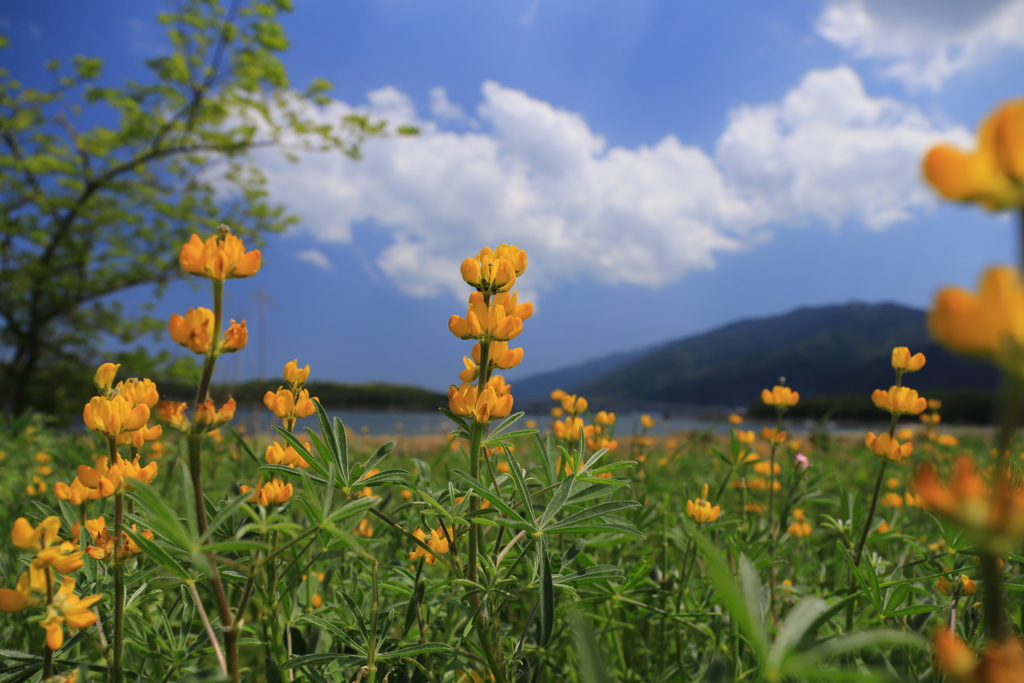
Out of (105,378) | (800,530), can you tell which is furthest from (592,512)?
(800,530)

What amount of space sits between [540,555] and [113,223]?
1283 centimetres

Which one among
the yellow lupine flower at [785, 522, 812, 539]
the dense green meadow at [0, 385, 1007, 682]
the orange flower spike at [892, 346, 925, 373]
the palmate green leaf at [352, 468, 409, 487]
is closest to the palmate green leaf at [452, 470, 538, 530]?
the dense green meadow at [0, 385, 1007, 682]

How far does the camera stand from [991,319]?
35 cm

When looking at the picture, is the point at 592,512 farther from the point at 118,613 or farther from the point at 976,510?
the point at 118,613

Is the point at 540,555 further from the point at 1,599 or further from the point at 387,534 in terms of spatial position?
the point at 387,534

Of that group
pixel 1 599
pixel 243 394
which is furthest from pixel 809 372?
pixel 1 599

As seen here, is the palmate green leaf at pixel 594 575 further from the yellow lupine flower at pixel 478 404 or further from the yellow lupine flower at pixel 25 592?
the yellow lupine flower at pixel 25 592

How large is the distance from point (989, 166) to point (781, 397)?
1656 millimetres

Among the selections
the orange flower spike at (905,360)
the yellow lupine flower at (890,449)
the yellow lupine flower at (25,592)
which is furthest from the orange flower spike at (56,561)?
the orange flower spike at (905,360)

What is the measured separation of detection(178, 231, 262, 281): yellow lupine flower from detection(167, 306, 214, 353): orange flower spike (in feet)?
0.20

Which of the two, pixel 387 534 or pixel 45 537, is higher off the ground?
pixel 45 537

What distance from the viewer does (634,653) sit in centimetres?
161

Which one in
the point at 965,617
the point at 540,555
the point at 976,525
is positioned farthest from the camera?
the point at 965,617

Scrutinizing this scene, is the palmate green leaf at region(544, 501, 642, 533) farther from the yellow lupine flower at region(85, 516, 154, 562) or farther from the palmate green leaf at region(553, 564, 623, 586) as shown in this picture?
the yellow lupine flower at region(85, 516, 154, 562)
